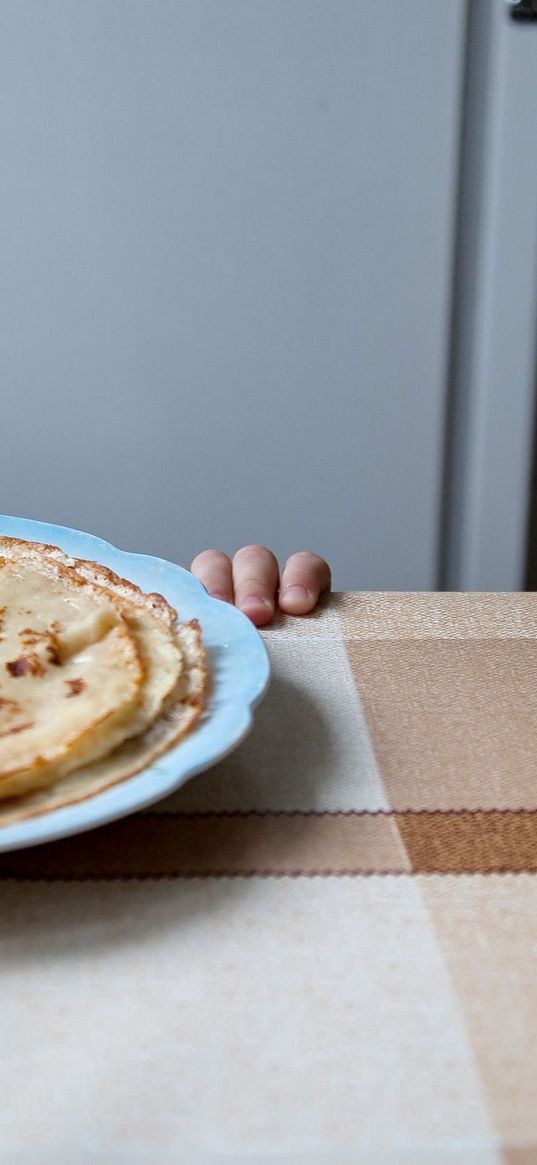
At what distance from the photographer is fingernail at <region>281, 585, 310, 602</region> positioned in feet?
3.11

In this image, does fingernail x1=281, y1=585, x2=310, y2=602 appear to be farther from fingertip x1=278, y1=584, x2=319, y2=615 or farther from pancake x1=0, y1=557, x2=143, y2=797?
pancake x1=0, y1=557, x2=143, y2=797

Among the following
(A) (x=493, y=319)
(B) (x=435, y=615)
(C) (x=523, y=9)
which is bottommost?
(B) (x=435, y=615)

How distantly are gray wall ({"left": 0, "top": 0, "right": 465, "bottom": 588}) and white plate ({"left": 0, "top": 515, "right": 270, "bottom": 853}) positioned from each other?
4.04 ft

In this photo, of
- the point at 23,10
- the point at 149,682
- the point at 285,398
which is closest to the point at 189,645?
the point at 149,682

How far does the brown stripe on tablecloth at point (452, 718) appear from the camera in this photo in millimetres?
660

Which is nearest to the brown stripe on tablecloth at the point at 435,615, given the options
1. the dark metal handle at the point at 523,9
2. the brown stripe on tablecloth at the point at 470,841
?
the brown stripe on tablecloth at the point at 470,841

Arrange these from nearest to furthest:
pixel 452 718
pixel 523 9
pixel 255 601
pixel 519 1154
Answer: pixel 519 1154 < pixel 452 718 < pixel 255 601 < pixel 523 9

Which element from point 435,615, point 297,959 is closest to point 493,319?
point 435,615

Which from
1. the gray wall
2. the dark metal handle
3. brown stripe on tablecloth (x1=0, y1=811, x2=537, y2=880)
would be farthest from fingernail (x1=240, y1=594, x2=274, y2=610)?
the dark metal handle

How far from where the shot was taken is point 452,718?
0.75 metres

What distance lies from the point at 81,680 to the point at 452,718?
25 centimetres

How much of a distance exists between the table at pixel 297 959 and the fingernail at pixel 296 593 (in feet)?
0.63

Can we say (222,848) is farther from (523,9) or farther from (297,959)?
(523,9)

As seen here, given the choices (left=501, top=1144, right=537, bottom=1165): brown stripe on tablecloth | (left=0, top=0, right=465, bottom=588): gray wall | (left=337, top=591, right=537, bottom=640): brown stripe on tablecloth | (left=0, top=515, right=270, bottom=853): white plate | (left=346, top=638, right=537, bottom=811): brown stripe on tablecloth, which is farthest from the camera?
(left=0, top=0, right=465, bottom=588): gray wall
